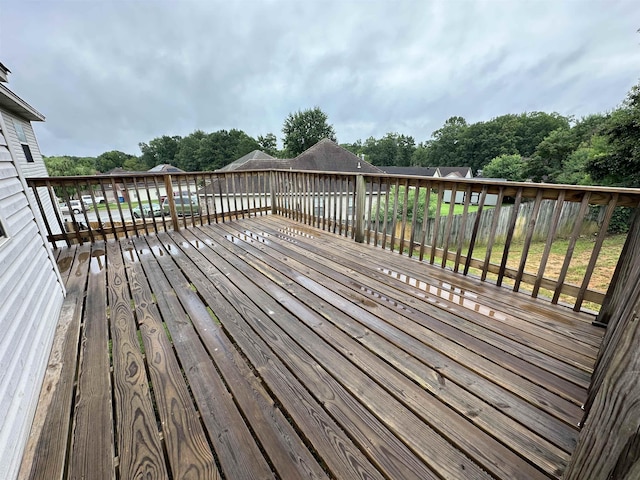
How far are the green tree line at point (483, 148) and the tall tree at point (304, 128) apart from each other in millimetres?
41

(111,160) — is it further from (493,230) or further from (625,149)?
(625,149)

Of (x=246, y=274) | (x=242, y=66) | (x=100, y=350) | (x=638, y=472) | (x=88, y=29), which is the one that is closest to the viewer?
(x=638, y=472)

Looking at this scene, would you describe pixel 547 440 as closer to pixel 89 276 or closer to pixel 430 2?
pixel 89 276

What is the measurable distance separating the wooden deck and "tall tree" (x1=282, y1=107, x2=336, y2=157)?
96.6ft

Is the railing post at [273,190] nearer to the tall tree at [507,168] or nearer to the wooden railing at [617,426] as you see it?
the wooden railing at [617,426]

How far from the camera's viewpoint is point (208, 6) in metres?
7.39

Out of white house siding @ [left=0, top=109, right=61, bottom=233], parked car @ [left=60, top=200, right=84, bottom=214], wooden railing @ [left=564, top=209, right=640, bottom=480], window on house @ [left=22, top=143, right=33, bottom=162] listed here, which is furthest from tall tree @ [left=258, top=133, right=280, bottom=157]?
wooden railing @ [left=564, top=209, right=640, bottom=480]

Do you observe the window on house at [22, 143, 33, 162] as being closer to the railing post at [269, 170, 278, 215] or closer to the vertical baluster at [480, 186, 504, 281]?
the railing post at [269, 170, 278, 215]

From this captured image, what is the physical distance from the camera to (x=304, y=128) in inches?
1136

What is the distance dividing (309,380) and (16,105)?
36.3 feet

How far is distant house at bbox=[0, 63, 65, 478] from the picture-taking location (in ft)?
3.28

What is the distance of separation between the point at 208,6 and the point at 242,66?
12371 millimetres

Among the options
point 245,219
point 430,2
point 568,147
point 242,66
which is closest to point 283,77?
point 242,66

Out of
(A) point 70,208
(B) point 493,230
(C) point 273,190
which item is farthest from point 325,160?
(B) point 493,230
